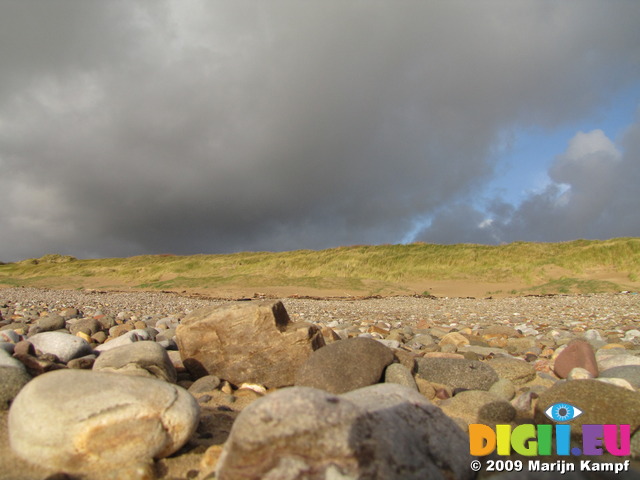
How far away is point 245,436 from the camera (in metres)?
2.11

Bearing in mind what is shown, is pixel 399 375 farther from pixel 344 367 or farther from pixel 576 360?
pixel 576 360

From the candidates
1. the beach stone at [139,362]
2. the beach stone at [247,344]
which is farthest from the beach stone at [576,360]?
the beach stone at [139,362]

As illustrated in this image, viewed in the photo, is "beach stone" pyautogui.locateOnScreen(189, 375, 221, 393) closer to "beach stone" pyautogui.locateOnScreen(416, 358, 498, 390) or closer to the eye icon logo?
"beach stone" pyautogui.locateOnScreen(416, 358, 498, 390)

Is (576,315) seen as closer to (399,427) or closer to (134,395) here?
(399,427)

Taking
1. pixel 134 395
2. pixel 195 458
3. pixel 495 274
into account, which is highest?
pixel 495 274

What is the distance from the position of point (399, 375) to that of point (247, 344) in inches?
72.1

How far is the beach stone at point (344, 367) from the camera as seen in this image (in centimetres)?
403

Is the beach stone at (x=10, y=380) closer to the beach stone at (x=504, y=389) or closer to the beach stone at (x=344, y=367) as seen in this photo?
the beach stone at (x=344, y=367)

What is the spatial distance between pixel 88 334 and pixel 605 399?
7653 mm

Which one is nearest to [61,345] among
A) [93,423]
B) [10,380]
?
[10,380]

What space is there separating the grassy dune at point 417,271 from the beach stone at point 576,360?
19462 mm

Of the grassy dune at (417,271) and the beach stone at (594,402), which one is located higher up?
the grassy dune at (417,271)

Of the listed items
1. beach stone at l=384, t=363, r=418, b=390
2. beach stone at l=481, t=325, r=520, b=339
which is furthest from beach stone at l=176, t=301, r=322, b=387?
beach stone at l=481, t=325, r=520, b=339

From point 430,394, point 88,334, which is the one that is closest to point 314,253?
point 88,334
